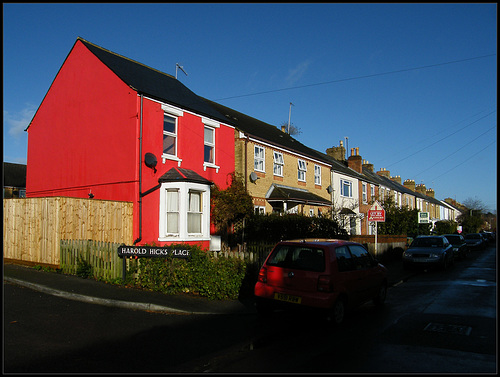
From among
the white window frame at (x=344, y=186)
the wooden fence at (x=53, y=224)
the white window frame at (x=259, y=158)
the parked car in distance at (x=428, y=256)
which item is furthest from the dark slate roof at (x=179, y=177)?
the white window frame at (x=344, y=186)

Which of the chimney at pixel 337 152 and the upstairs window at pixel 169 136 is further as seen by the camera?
the chimney at pixel 337 152

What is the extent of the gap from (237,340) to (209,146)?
12.8m

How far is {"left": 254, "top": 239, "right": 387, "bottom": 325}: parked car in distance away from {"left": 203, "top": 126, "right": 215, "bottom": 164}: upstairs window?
413 inches

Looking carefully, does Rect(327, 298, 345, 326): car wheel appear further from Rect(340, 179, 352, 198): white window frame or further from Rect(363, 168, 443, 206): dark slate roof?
Rect(363, 168, 443, 206): dark slate roof

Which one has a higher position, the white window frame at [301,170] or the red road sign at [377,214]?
the white window frame at [301,170]

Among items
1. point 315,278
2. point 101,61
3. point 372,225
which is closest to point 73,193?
point 101,61

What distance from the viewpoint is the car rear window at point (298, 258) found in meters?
7.67

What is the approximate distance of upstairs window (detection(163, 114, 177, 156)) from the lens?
15.9 metres

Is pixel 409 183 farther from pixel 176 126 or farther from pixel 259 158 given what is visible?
pixel 176 126

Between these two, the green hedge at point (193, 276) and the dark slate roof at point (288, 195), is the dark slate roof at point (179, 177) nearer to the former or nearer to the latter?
the green hedge at point (193, 276)

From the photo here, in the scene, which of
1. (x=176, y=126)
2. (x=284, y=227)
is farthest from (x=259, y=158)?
(x=176, y=126)

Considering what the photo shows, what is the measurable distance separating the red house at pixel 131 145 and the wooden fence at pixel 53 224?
1138 mm

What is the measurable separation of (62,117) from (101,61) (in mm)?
3471

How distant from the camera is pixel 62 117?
17500 mm
